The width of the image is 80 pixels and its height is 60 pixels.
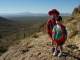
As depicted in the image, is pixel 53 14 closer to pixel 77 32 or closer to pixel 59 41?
pixel 59 41

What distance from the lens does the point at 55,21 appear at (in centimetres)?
743

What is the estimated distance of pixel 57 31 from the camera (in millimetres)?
7129

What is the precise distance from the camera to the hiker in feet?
23.2

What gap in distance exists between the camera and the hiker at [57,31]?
709cm

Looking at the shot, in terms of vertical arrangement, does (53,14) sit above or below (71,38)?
above

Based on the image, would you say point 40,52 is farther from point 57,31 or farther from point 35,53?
point 57,31

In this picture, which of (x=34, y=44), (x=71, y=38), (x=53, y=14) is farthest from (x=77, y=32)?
(x=53, y=14)

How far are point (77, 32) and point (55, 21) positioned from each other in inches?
158

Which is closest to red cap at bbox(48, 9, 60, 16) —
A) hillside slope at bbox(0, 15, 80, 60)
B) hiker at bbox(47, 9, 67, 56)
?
hiker at bbox(47, 9, 67, 56)

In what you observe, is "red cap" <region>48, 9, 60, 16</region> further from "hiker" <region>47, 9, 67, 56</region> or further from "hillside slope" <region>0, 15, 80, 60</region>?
"hillside slope" <region>0, 15, 80, 60</region>

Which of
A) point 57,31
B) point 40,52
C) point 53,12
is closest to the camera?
point 57,31

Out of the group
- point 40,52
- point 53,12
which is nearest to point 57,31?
point 53,12

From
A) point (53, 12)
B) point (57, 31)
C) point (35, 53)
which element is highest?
point (53, 12)

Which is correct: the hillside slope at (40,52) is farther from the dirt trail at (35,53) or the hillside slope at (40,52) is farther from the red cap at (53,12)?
the red cap at (53,12)
